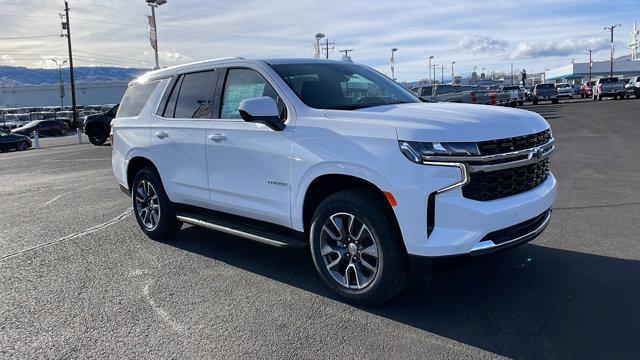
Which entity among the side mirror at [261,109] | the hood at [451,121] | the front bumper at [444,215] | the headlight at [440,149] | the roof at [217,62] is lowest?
the front bumper at [444,215]

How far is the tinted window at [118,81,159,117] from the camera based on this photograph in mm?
6282

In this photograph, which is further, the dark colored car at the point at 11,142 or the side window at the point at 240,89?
the dark colored car at the point at 11,142

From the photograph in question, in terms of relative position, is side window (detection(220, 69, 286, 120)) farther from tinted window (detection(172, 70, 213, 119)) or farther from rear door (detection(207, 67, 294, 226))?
tinted window (detection(172, 70, 213, 119))

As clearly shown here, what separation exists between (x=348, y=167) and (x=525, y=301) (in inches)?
66.1

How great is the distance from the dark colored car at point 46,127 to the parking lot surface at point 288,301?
4050 centimetres

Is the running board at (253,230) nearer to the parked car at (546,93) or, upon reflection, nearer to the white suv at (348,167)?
the white suv at (348,167)

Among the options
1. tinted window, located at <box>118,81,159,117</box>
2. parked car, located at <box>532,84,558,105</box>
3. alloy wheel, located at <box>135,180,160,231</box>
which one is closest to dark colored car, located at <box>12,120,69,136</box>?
parked car, located at <box>532,84,558,105</box>

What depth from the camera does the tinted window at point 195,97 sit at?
210 inches

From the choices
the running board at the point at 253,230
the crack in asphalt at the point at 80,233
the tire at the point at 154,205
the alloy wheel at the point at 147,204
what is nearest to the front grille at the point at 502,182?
the running board at the point at 253,230

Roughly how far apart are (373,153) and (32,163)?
16.4 metres

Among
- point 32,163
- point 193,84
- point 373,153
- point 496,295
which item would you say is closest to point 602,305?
point 496,295

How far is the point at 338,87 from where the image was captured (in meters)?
4.83

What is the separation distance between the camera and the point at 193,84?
5.63 m

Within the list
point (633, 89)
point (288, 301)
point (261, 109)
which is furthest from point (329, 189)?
point (633, 89)
